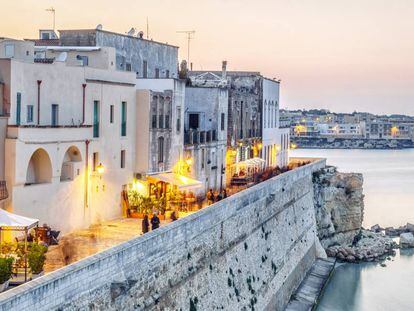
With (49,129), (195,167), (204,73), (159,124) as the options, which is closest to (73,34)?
(159,124)

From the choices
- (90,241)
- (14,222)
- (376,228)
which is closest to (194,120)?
(90,241)

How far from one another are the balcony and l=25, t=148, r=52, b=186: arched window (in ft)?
1.51

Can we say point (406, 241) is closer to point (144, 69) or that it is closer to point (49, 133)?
point (144, 69)

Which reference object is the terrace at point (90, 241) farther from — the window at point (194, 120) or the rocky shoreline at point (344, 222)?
the rocky shoreline at point (344, 222)

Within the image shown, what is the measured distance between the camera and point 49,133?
1902 cm

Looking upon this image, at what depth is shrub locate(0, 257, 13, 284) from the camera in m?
12.0

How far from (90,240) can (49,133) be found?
2.73 m

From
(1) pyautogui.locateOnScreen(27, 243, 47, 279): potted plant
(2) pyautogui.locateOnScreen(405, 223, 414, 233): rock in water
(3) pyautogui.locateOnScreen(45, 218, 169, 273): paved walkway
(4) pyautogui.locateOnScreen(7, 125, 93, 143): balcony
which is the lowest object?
(2) pyautogui.locateOnScreen(405, 223, 414, 233): rock in water

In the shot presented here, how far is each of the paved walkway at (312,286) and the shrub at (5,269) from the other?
1353 cm

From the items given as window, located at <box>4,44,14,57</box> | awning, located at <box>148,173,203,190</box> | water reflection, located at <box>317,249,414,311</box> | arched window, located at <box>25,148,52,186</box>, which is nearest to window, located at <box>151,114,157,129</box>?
awning, located at <box>148,173,203,190</box>

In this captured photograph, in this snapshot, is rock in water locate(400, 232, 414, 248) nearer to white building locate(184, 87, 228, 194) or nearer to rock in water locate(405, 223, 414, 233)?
rock in water locate(405, 223, 414, 233)

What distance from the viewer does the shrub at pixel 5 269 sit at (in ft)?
39.4

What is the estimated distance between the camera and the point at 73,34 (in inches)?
1082

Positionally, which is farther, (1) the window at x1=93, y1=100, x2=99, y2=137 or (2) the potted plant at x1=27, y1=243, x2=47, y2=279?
(1) the window at x1=93, y1=100, x2=99, y2=137
